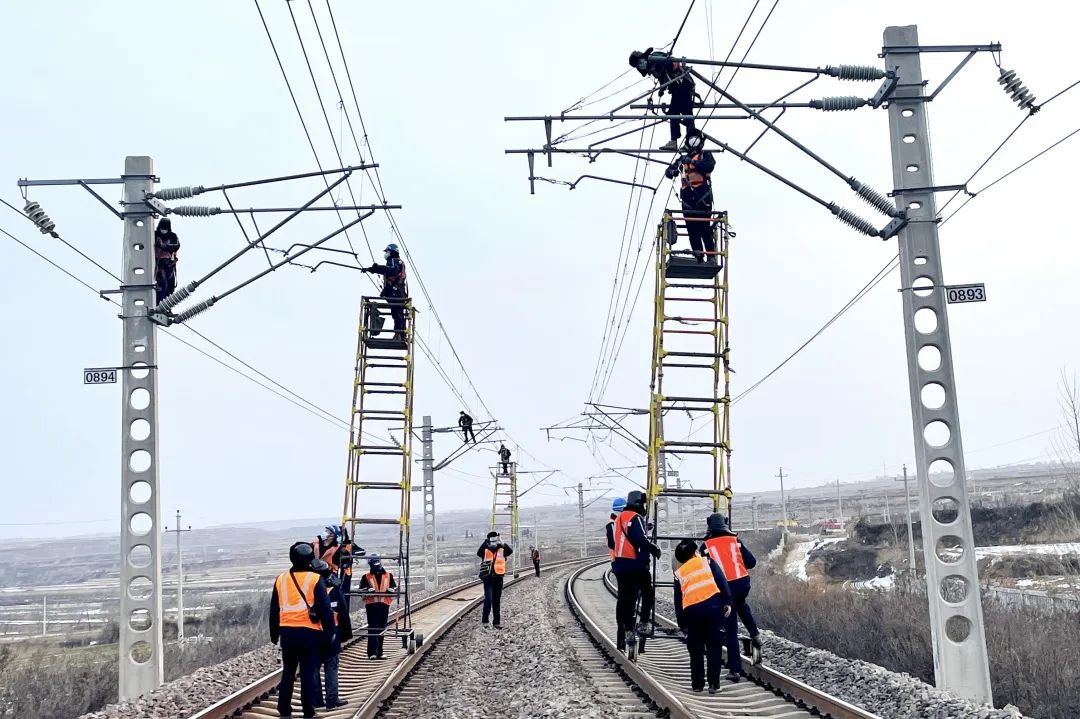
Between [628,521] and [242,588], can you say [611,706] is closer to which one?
[628,521]

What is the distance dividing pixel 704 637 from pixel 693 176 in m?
6.82

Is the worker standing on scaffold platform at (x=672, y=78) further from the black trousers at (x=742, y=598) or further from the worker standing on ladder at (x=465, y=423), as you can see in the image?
the worker standing on ladder at (x=465, y=423)

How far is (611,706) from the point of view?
10109 millimetres

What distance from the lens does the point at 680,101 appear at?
12.7 meters

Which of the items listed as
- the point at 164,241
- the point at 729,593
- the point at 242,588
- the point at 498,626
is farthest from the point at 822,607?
the point at 242,588

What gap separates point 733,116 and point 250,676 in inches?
395

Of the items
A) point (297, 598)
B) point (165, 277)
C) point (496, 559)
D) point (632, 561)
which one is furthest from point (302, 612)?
point (496, 559)

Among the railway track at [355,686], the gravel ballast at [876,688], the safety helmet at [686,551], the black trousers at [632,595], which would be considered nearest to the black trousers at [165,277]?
the railway track at [355,686]

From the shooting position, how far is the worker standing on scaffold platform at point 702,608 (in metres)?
11.0

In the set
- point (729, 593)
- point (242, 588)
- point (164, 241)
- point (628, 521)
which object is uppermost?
point (164, 241)

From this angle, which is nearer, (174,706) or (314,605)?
(314,605)

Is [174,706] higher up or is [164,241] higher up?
[164,241]

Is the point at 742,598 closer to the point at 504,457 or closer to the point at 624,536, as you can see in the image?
the point at 624,536

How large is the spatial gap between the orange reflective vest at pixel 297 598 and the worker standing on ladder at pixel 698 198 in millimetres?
7798
